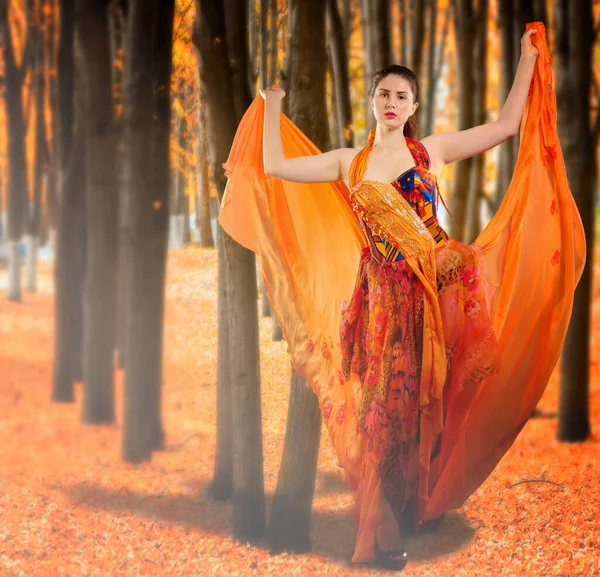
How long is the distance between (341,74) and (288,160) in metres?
1.15

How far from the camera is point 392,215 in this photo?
1.97m

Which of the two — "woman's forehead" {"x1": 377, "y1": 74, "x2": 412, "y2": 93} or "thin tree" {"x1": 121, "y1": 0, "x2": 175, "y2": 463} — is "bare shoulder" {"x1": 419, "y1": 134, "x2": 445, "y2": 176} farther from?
"thin tree" {"x1": 121, "y1": 0, "x2": 175, "y2": 463}

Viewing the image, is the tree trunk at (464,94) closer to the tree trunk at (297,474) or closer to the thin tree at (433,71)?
the thin tree at (433,71)

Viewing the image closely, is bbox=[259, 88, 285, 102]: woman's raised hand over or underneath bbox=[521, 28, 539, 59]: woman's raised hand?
underneath

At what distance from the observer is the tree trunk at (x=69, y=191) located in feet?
A: 10.3

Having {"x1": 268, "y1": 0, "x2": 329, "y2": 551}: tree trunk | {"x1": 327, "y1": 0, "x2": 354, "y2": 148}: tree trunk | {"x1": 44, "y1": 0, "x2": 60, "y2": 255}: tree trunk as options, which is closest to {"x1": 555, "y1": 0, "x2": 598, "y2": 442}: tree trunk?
{"x1": 327, "y1": 0, "x2": 354, "y2": 148}: tree trunk

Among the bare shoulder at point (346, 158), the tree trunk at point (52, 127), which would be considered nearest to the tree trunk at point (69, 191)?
the tree trunk at point (52, 127)

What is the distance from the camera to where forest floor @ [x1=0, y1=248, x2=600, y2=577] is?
8.66 ft

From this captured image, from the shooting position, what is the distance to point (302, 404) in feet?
8.30

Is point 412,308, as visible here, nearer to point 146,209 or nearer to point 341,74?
point 146,209

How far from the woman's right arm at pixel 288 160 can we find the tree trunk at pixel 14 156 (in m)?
1.61

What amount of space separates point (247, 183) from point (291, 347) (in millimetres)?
539

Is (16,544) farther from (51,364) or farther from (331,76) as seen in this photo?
(331,76)

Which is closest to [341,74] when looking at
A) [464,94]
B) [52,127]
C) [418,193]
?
[464,94]
